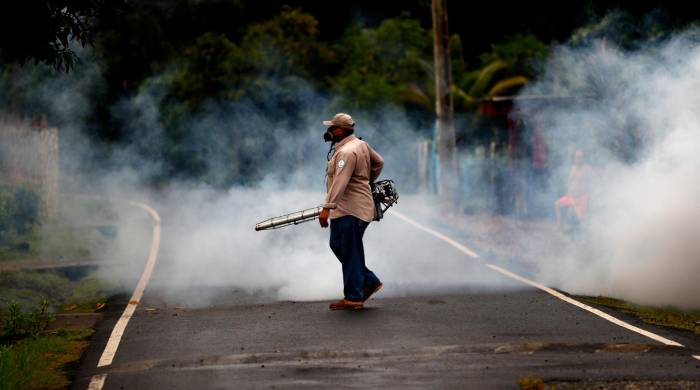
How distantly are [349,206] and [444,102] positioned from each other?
15.0 metres

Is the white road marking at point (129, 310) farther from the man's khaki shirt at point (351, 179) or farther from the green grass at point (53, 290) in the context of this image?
the man's khaki shirt at point (351, 179)

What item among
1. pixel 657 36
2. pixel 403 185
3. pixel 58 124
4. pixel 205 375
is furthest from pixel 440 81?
pixel 205 375

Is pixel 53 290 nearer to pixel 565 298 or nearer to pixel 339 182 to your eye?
pixel 339 182

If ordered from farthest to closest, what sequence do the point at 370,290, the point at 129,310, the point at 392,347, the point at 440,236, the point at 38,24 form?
the point at 440,236
the point at 129,310
the point at 370,290
the point at 38,24
the point at 392,347

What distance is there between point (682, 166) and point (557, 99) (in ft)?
38.1

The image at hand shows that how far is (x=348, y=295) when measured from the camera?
1191cm

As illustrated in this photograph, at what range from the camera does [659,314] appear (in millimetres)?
11453

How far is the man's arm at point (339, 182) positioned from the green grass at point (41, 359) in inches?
100.0

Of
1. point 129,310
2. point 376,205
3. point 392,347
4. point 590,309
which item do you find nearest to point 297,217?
point 376,205

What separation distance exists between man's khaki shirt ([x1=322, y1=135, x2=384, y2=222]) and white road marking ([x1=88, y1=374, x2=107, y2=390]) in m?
3.60

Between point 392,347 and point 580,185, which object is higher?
point 580,185

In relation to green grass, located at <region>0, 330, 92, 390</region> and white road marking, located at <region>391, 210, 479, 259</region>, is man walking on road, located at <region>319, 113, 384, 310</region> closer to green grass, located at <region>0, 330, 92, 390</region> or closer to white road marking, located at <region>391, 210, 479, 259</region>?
green grass, located at <region>0, 330, 92, 390</region>

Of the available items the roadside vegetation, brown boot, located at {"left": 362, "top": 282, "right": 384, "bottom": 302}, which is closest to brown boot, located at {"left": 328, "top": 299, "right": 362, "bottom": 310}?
brown boot, located at {"left": 362, "top": 282, "right": 384, "bottom": 302}

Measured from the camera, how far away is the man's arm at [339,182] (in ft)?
38.4
